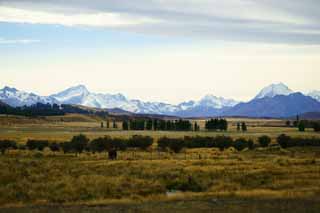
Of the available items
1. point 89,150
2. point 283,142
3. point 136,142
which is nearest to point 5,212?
point 89,150

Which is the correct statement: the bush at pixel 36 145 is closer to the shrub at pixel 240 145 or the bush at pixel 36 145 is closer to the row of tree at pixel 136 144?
the row of tree at pixel 136 144

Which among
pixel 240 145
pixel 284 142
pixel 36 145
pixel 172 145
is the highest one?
pixel 284 142

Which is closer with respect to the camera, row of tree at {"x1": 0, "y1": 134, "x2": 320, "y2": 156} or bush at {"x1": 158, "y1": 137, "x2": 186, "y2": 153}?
bush at {"x1": 158, "y1": 137, "x2": 186, "y2": 153}

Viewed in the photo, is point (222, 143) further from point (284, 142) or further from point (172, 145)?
point (172, 145)

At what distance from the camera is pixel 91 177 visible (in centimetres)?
4300

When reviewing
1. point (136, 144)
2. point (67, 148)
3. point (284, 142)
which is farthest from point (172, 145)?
point (284, 142)

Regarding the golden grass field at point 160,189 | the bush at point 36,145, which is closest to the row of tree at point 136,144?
the bush at point 36,145

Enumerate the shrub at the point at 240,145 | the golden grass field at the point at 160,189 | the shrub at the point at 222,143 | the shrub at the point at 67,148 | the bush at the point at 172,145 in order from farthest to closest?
the shrub at the point at 222,143
the shrub at the point at 240,145
the bush at the point at 172,145
the shrub at the point at 67,148
the golden grass field at the point at 160,189

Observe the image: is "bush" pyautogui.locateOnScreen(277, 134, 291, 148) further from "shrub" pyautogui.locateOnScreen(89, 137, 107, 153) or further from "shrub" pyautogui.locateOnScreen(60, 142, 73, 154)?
"shrub" pyautogui.locateOnScreen(60, 142, 73, 154)

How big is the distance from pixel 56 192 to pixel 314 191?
58.3 ft

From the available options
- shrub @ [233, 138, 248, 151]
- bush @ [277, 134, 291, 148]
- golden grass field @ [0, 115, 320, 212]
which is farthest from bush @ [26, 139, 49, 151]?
bush @ [277, 134, 291, 148]

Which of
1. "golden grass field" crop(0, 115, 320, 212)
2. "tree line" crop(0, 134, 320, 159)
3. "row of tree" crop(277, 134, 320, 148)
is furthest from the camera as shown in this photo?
"row of tree" crop(277, 134, 320, 148)

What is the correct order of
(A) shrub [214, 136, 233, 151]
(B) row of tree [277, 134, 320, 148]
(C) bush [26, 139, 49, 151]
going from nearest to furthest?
(C) bush [26, 139, 49, 151] → (A) shrub [214, 136, 233, 151] → (B) row of tree [277, 134, 320, 148]

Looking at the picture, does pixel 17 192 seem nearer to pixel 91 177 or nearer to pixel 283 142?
pixel 91 177
